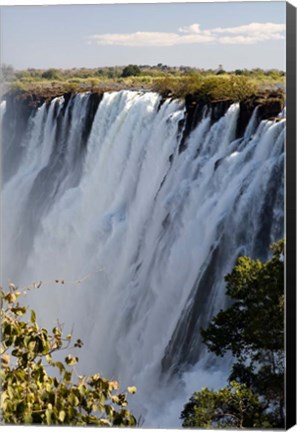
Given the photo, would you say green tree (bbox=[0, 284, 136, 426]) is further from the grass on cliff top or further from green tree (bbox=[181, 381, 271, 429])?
the grass on cliff top

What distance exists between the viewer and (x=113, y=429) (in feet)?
16.7

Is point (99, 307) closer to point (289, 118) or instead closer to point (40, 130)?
point (40, 130)

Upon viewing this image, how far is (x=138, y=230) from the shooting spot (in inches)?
214

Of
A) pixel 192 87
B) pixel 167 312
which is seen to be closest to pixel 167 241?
pixel 167 312

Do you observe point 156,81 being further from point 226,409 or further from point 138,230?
point 226,409

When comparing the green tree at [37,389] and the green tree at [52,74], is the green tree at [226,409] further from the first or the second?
the green tree at [52,74]

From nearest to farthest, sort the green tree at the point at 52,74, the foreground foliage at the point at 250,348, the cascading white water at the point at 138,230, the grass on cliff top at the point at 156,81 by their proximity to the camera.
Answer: the foreground foliage at the point at 250,348 → the grass on cliff top at the point at 156,81 → the cascading white water at the point at 138,230 → the green tree at the point at 52,74

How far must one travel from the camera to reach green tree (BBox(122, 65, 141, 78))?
526 cm

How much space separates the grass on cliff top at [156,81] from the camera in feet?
16.7

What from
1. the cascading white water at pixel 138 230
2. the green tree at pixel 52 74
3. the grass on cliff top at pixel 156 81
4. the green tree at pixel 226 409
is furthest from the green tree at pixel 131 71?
the green tree at pixel 226 409

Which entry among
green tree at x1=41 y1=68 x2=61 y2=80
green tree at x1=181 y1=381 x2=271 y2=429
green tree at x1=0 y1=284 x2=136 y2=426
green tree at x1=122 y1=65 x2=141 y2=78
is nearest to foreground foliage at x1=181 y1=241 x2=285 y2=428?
green tree at x1=181 y1=381 x2=271 y2=429

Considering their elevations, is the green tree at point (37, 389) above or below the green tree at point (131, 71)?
below

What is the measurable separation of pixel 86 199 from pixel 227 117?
0.80 meters

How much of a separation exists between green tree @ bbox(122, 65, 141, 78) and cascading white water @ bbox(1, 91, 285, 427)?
0.13m
